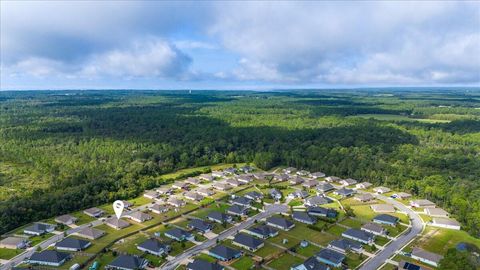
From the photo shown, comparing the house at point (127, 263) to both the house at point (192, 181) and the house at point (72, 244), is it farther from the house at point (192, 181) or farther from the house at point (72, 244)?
the house at point (192, 181)

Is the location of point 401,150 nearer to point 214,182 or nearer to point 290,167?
point 290,167

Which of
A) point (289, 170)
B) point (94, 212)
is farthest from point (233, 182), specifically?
point (94, 212)

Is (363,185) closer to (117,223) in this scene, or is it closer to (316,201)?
(316,201)

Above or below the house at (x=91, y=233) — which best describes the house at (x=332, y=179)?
below

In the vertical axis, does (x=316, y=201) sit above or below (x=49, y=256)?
below

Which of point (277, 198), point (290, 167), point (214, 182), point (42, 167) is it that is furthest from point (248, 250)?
point (42, 167)

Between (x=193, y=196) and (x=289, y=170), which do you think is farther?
(x=289, y=170)

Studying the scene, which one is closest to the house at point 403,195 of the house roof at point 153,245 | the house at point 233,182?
the house at point 233,182

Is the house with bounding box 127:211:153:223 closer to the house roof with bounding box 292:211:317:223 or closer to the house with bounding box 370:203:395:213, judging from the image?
the house roof with bounding box 292:211:317:223

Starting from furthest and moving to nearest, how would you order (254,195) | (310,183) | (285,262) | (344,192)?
(310,183), (344,192), (254,195), (285,262)
